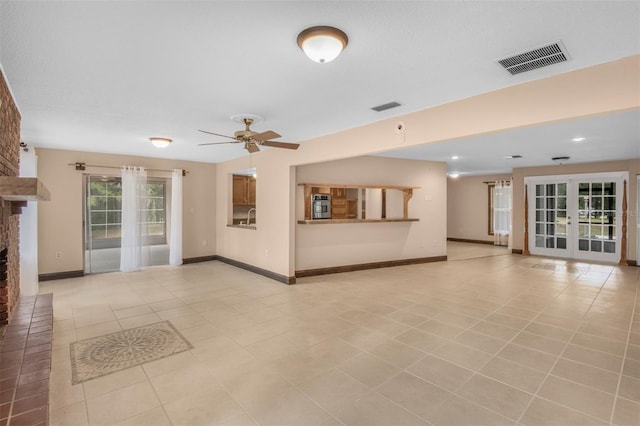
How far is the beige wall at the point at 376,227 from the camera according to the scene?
6250mm

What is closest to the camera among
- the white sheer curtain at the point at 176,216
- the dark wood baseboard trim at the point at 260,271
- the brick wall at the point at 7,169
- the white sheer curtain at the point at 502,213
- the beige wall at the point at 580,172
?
the brick wall at the point at 7,169

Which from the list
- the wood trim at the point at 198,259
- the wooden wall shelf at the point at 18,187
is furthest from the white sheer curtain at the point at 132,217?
the wooden wall shelf at the point at 18,187

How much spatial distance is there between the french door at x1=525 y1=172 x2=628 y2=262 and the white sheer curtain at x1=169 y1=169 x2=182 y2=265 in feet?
29.4

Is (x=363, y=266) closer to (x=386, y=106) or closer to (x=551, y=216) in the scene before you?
(x=386, y=106)

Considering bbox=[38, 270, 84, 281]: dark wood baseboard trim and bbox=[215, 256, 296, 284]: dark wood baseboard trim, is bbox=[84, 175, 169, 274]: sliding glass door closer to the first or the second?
bbox=[38, 270, 84, 281]: dark wood baseboard trim

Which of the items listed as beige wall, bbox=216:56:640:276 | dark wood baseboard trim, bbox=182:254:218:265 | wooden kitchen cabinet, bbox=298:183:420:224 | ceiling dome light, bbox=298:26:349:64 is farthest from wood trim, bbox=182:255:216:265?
ceiling dome light, bbox=298:26:349:64

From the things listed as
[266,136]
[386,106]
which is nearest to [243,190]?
[266,136]

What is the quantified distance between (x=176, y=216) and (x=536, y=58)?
687 cm

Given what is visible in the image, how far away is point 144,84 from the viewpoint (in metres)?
2.81

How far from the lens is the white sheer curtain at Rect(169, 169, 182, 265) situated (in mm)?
7176

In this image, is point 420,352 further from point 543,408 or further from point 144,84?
point 144,84

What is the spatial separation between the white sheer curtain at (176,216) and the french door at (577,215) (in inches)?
353

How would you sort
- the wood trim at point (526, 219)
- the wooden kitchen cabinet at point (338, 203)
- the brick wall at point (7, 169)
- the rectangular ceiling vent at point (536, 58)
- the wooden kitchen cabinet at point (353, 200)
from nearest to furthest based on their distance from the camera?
1. the rectangular ceiling vent at point (536, 58)
2. the brick wall at point (7, 169)
3. the wooden kitchen cabinet at point (353, 200)
4. the wooden kitchen cabinet at point (338, 203)
5. the wood trim at point (526, 219)

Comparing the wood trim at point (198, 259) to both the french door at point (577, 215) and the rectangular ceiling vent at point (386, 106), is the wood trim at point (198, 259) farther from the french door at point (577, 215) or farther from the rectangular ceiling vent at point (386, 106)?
the french door at point (577, 215)
